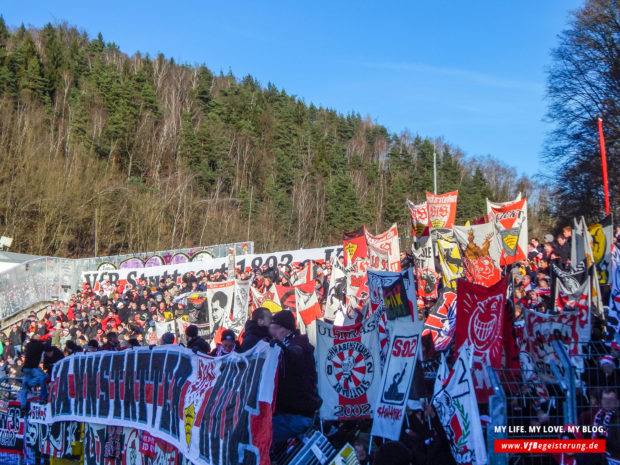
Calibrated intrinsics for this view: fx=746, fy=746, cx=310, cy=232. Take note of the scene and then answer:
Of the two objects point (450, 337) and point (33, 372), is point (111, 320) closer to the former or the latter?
point (33, 372)

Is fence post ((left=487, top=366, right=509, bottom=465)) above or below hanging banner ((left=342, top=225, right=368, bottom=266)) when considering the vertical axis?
below

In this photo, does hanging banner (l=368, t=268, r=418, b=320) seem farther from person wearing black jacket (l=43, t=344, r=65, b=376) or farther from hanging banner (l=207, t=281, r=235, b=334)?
hanging banner (l=207, t=281, r=235, b=334)

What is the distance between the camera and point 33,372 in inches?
466

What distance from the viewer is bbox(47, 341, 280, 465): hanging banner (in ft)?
21.7

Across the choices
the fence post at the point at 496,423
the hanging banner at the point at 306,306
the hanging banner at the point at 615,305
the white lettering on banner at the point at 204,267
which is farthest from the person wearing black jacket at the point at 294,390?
the white lettering on banner at the point at 204,267

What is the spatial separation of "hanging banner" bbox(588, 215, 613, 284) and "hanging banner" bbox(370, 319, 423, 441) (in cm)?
354

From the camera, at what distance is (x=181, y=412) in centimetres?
801

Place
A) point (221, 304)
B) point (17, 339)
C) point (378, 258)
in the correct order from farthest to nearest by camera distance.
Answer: point (17, 339), point (221, 304), point (378, 258)

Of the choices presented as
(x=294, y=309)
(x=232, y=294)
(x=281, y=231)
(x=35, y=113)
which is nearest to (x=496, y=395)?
(x=294, y=309)

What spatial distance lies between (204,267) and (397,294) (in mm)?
22732

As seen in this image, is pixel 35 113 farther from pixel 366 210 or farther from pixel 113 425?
pixel 113 425

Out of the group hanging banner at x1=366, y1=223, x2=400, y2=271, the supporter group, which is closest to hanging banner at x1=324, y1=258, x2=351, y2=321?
the supporter group

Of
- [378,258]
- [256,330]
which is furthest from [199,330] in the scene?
[256,330]

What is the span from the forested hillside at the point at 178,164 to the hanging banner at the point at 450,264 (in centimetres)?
2917
